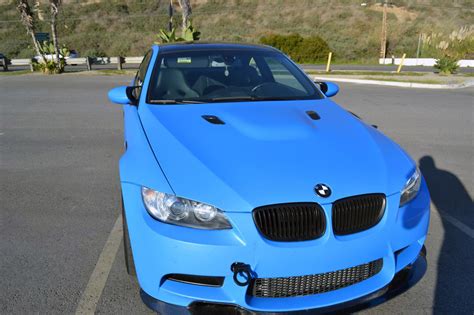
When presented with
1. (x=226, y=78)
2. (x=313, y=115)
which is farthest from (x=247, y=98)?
(x=313, y=115)

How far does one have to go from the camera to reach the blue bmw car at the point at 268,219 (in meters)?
2.08

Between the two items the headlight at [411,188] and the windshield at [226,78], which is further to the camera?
the windshield at [226,78]

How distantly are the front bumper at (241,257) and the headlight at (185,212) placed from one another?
36 millimetres

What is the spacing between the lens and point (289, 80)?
4078 mm

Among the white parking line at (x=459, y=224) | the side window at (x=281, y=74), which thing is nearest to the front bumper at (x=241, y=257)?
the white parking line at (x=459, y=224)

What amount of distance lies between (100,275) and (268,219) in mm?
1587

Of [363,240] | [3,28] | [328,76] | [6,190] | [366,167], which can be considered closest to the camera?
[363,240]

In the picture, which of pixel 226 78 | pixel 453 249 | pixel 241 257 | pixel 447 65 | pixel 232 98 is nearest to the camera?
pixel 241 257

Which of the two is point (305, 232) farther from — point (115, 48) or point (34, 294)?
point (115, 48)

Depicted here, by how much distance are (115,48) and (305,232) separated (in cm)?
4257

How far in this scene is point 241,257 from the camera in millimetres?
2051

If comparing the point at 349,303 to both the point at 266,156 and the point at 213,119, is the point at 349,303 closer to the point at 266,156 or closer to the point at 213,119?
the point at 266,156

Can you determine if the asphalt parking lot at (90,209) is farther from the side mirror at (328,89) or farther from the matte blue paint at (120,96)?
the side mirror at (328,89)

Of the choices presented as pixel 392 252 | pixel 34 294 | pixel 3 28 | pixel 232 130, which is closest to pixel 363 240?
pixel 392 252
